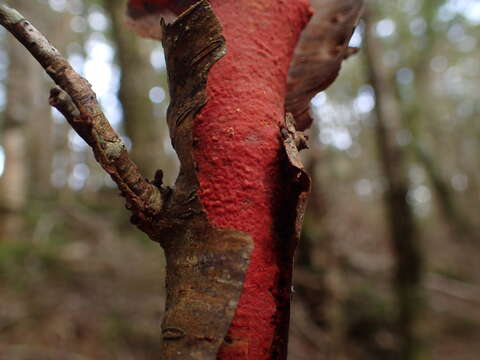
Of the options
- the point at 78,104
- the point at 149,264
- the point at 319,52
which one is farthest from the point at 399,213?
the point at 78,104

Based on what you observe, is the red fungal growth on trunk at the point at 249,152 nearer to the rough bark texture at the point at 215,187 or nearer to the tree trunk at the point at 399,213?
the rough bark texture at the point at 215,187

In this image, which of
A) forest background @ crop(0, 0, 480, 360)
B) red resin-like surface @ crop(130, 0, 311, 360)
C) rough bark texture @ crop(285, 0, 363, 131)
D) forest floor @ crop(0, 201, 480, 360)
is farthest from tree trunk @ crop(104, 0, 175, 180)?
red resin-like surface @ crop(130, 0, 311, 360)

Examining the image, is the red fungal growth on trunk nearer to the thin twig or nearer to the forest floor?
the thin twig

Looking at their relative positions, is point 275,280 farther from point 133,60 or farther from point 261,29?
point 133,60

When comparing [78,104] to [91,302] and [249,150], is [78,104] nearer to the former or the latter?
[249,150]

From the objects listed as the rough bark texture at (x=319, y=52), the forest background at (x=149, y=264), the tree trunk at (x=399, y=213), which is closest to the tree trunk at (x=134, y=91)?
the forest background at (x=149, y=264)
